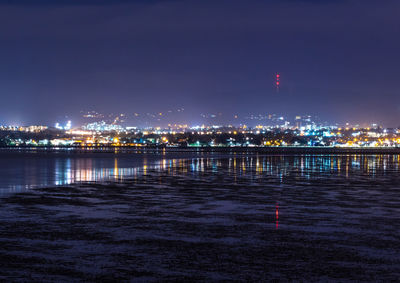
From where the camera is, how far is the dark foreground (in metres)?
10.4

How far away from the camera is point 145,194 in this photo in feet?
79.4

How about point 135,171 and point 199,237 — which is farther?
point 135,171

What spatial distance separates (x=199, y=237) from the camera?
13719 millimetres

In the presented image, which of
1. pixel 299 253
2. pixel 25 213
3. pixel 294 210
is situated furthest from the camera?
pixel 294 210

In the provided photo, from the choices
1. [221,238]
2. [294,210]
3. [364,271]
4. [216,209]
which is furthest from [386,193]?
[364,271]

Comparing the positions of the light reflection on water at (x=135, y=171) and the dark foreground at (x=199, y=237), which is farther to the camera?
the light reflection on water at (x=135, y=171)

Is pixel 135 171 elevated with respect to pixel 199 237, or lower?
lower

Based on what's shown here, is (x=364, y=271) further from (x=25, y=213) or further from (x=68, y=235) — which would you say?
(x=25, y=213)

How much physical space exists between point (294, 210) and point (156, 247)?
25.0 feet

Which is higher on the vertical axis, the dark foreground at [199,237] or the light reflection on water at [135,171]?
the dark foreground at [199,237]

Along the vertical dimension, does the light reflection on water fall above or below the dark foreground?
below

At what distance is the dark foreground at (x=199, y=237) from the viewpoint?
10.4 metres

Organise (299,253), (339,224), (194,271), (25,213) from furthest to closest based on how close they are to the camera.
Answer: (25,213)
(339,224)
(299,253)
(194,271)

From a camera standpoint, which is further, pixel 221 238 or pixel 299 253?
pixel 221 238
